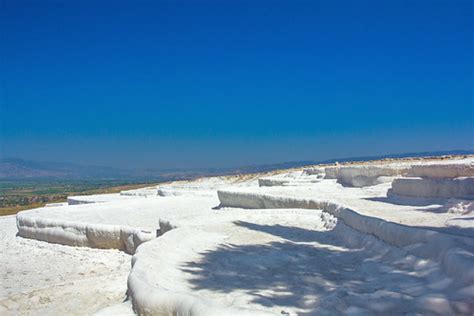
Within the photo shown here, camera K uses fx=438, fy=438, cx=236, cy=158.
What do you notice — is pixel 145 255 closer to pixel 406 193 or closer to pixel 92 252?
pixel 92 252

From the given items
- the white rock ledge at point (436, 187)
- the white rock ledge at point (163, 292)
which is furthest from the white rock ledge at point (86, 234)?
the white rock ledge at point (436, 187)

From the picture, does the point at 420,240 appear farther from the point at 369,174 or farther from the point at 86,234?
the point at 369,174

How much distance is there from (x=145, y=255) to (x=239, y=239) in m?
1.92

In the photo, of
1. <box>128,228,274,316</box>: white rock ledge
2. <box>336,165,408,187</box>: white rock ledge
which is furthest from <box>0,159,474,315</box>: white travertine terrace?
<box>336,165,408,187</box>: white rock ledge

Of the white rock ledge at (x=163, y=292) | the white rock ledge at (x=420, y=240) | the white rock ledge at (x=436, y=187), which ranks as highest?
the white rock ledge at (x=436, y=187)

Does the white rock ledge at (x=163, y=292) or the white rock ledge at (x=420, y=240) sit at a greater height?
the white rock ledge at (x=420, y=240)

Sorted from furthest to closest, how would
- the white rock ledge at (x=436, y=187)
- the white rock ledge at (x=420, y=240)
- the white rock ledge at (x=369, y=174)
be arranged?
1. the white rock ledge at (x=369, y=174)
2. the white rock ledge at (x=436, y=187)
3. the white rock ledge at (x=420, y=240)

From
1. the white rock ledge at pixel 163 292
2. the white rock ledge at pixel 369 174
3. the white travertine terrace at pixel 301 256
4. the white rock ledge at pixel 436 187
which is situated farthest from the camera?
the white rock ledge at pixel 369 174

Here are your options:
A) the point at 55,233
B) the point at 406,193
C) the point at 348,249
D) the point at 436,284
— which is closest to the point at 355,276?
the point at 436,284

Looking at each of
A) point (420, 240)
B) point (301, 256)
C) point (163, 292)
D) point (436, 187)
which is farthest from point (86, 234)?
point (436, 187)

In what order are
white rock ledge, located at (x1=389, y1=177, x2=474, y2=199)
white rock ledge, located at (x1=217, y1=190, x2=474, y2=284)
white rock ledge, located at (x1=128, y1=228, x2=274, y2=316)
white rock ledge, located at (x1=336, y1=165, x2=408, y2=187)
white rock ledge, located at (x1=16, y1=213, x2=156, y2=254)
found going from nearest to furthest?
white rock ledge, located at (x1=128, y1=228, x2=274, y2=316) < white rock ledge, located at (x1=217, y1=190, x2=474, y2=284) < white rock ledge, located at (x1=389, y1=177, x2=474, y2=199) < white rock ledge, located at (x1=16, y1=213, x2=156, y2=254) < white rock ledge, located at (x1=336, y1=165, x2=408, y2=187)

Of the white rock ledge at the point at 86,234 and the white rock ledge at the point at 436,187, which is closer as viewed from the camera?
the white rock ledge at the point at 436,187

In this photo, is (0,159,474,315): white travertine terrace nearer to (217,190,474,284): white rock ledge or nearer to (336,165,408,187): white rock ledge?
(217,190,474,284): white rock ledge

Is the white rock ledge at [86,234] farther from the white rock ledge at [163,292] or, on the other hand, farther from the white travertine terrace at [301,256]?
the white rock ledge at [163,292]
